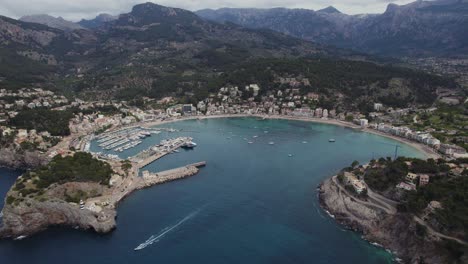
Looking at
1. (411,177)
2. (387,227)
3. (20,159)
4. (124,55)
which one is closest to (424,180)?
(411,177)

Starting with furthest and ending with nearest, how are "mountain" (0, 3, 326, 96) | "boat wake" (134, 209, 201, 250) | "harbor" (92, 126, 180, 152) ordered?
"mountain" (0, 3, 326, 96), "harbor" (92, 126, 180, 152), "boat wake" (134, 209, 201, 250)

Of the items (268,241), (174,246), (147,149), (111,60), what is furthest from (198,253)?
(111,60)

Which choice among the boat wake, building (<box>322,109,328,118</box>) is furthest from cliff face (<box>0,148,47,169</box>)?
building (<box>322,109,328,118</box>)

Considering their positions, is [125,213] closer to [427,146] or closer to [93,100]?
Result: [427,146]

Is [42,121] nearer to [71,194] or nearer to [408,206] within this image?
[71,194]

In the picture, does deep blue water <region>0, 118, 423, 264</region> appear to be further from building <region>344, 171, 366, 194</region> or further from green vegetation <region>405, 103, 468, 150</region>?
green vegetation <region>405, 103, 468, 150</region>

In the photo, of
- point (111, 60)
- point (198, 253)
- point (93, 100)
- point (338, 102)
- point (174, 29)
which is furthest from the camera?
point (174, 29)
